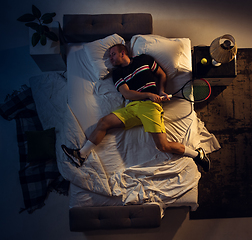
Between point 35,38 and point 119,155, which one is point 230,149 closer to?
point 119,155

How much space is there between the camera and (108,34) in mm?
2119

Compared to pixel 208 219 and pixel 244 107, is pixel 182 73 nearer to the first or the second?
pixel 244 107

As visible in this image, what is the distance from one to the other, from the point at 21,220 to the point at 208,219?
7.54 feet

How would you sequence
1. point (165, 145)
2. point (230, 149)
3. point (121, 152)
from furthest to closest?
point (230, 149) → point (121, 152) → point (165, 145)

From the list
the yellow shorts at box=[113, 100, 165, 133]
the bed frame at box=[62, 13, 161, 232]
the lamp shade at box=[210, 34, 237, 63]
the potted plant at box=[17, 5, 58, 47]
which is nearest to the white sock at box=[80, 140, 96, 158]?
the yellow shorts at box=[113, 100, 165, 133]

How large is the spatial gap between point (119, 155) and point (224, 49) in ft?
4.87

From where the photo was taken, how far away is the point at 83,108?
6.72 feet

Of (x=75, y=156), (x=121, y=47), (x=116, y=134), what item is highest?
(x=121, y=47)

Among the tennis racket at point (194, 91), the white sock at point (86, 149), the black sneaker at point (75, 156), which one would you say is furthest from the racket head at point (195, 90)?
the black sneaker at point (75, 156)

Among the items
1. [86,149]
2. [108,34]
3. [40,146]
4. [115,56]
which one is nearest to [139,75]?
[115,56]

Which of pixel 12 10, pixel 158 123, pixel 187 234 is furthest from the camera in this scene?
pixel 12 10

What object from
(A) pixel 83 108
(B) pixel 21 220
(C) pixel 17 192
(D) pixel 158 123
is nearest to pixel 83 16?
(A) pixel 83 108

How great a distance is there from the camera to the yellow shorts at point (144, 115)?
1.89m

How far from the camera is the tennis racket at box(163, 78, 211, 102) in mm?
1984
